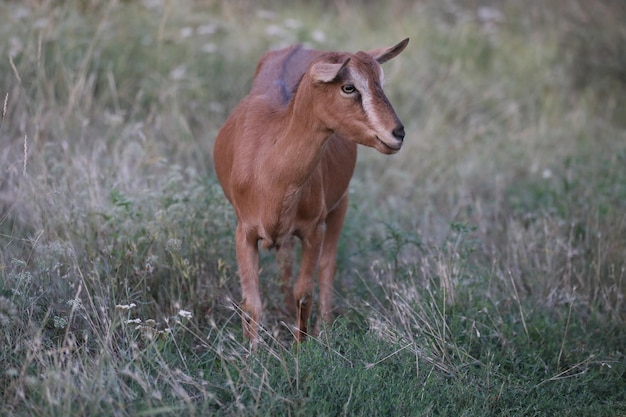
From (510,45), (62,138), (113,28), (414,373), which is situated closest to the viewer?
(414,373)

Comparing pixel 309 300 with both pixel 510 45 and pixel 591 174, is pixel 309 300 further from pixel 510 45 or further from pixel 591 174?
pixel 510 45

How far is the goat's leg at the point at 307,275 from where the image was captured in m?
5.43

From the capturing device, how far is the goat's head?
4.40m

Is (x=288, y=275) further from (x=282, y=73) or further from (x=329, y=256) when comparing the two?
(x=282, y=73)

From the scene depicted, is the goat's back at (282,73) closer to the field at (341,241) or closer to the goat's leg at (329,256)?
the field at (341,241)

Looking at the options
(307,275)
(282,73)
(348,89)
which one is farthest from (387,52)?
(307,275)

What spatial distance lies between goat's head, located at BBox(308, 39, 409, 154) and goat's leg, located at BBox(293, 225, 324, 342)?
1.00m

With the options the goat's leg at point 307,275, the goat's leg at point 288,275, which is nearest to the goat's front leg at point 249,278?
the goat's leg at point 307,275

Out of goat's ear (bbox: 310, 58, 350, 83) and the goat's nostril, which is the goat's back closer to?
goat's ear (bbox: 310, 58, 350, 83)

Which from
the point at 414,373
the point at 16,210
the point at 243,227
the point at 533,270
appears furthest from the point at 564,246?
the point at 16,210

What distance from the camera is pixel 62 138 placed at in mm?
7172

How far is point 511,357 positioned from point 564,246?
4.47 ft

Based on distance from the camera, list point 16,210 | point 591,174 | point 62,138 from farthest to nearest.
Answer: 1. point 591,174
2. point 62,138
3. point 16,210

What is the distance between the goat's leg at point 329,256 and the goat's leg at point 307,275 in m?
0.33
